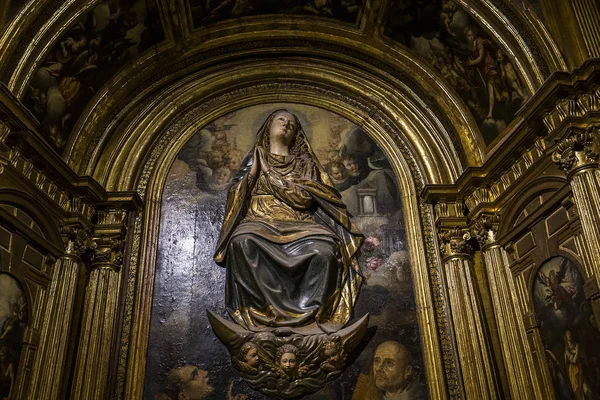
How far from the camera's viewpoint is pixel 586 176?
5910 millimetres

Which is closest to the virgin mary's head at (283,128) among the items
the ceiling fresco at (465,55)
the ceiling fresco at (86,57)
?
the ceiling fresco at (465,55)

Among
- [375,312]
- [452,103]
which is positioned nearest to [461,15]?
[452,103]

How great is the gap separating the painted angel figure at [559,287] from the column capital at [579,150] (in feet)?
3.47

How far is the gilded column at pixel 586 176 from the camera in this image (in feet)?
18.8

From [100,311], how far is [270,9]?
17.1 feet

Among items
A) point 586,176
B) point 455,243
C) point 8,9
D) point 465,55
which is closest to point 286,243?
point 455,243

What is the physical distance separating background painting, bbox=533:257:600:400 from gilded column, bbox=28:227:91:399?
18.1 ft

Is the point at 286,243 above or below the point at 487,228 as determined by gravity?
below

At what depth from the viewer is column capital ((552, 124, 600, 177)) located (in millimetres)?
5941

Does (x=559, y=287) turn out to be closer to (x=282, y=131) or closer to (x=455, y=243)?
A: (x=455, y=243)

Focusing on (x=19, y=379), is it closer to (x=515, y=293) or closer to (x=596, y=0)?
(x=515, y=293)

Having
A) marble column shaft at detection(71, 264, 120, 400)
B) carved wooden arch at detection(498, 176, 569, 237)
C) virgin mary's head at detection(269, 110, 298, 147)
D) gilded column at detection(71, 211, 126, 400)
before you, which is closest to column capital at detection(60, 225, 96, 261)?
gilded column at detection(71, 211, 126, 400)

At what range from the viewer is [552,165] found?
655 centimetres

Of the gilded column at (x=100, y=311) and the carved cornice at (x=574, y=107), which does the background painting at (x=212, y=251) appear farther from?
the carved cornice at (x=574, y=107)
